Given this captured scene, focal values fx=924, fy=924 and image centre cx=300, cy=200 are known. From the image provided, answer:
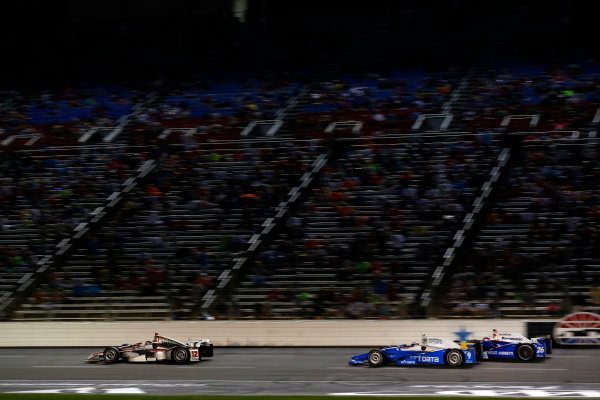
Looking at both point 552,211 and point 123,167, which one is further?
point 123,167

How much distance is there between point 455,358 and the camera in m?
19.2

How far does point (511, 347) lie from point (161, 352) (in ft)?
25.5

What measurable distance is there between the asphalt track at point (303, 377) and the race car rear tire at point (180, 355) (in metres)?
0.17

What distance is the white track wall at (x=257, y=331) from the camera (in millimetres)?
22359

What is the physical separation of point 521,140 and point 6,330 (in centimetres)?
1661

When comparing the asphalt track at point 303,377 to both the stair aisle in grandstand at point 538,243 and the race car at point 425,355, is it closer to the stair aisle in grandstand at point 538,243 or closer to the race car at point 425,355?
the race car at point 425,355

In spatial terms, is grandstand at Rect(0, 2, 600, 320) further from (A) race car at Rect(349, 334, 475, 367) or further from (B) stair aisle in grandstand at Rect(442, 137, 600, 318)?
(A) race car at Rect(349, 334, 475, 367)

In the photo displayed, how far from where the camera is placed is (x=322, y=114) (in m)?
34.1

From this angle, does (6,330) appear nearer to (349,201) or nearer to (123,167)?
(123,167)

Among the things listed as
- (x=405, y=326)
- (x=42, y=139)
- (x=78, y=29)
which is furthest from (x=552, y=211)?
(x=78, y=29)

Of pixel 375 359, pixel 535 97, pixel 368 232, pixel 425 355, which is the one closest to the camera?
pixel 425 355

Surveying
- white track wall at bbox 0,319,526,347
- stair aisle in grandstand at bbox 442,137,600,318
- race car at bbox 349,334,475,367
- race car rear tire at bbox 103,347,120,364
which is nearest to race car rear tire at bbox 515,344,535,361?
race car at bbox 349,334,475,367

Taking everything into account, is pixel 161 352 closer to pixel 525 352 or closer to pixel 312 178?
pixel 525 352

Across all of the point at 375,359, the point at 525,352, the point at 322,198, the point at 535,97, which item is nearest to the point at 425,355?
the point at 375,359
